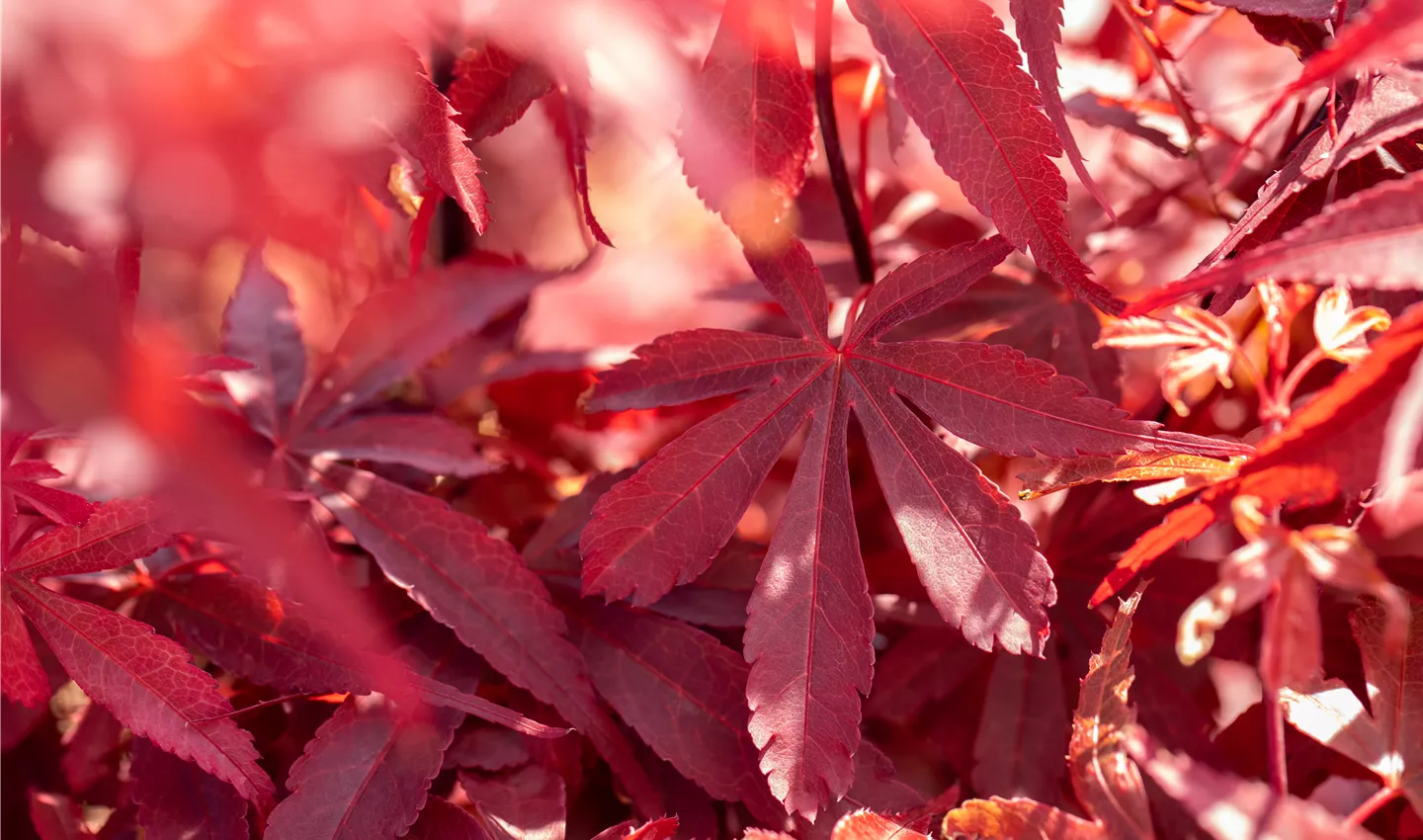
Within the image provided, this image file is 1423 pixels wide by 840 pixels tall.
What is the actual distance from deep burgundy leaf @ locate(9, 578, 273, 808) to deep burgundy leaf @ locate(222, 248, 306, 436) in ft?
0.65

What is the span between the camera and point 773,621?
477 mm

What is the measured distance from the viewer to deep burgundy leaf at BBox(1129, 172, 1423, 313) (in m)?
0.34

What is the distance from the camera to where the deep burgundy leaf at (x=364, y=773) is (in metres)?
0.48

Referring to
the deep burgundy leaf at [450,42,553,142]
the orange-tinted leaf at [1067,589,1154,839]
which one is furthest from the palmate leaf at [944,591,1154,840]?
the deep burgundy leaf at [450,42,553,142]

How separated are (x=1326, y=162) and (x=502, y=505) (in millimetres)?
599

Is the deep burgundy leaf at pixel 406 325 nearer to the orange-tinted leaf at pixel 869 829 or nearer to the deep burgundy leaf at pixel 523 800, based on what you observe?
the deep burgundy leaf at pixel 523 800

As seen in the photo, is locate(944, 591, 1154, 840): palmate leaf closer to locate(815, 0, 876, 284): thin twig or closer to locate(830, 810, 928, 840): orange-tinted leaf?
locate(830, 810, 928, 840): orange-tinted leaf

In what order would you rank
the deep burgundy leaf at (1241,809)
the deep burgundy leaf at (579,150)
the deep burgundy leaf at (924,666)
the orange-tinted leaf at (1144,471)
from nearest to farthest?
the deep burgundy leaf at (1241,809) < the orange-tinted leaf at (1144,471) < the deep burgundy leaf at (579,150) < the deep burgundy leaf at (924,666)

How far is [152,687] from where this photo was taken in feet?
1.56

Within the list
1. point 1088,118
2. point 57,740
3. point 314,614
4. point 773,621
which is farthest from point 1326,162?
point 57,740

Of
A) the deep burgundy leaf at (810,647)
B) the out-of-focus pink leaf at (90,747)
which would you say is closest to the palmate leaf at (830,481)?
the deep burgundy leaf at (810,647)

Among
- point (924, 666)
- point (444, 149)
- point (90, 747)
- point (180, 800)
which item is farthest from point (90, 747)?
point (924, 666)

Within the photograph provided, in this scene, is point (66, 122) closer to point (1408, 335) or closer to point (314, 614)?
point (314, 614)

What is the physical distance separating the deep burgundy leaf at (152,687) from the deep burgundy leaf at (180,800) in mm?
53
